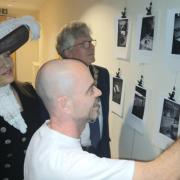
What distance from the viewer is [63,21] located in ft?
12.2

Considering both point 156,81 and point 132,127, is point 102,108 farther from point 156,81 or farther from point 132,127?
point 156,81

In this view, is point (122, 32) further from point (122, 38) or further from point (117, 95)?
point (117, 95)

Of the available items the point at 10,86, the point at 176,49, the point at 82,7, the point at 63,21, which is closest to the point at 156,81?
the point at 176,49

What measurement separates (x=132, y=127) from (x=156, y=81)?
1.41 feet

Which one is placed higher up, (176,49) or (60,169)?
(176,49)

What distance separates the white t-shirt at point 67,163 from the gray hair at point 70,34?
1.00 metres

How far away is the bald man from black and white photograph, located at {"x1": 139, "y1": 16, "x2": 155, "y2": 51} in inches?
29.5

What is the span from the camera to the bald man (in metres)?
0.86

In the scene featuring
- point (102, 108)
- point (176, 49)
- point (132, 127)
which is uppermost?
point (176, 49)

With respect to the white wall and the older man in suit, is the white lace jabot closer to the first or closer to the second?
the older man in suit

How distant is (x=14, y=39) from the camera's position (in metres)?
1.46

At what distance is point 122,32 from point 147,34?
34 cm

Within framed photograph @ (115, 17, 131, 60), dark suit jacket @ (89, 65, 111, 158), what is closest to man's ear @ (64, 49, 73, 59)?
dark suit jacket @ (89, 65, 111, 158)

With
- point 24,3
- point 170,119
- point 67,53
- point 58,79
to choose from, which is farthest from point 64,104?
point 24,3
